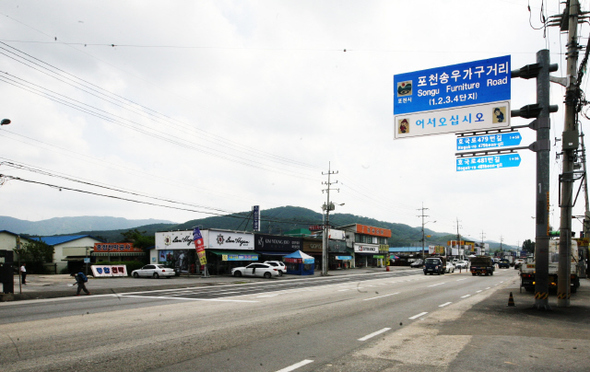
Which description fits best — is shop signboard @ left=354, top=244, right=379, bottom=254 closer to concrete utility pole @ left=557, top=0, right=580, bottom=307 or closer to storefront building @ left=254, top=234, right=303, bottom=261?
storefront building @ left=254, top=234, right=303, bottom=261

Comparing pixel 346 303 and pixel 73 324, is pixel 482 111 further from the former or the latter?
pixel 73 324

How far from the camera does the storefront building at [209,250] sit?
44.5 metres

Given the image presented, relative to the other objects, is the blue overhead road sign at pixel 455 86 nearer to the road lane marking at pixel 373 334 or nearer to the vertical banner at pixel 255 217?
the road lane marking at pixel 373 334

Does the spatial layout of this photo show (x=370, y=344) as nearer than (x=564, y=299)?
Yes

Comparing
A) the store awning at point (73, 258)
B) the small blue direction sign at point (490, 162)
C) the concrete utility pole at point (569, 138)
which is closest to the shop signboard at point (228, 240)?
the store awning at point (73, 258)

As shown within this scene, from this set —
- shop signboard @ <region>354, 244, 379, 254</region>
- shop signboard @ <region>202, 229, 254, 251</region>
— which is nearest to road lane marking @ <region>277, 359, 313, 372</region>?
shop signboard @ <region>202, 229, 254, 251</region>

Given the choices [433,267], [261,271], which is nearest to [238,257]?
[261,271]

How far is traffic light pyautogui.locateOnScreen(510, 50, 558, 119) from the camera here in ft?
49.6

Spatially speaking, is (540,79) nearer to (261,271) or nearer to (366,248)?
(261,271)

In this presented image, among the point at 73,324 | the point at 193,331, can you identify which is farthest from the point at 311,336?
the point at 73,324

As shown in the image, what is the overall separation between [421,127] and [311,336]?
30.3 feet

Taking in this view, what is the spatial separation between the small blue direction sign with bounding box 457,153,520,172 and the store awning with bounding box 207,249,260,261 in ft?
106

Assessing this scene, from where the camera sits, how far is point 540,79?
15305 mm

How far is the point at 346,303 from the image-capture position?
666 inches
